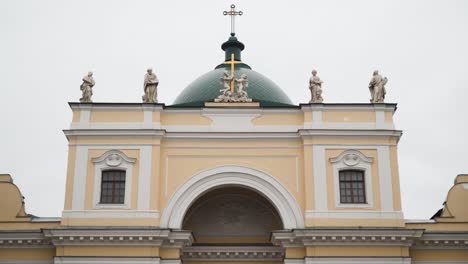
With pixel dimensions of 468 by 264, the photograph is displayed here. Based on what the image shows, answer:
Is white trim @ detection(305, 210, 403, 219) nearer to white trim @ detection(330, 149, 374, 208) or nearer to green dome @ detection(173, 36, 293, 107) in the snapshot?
white trim @ detection(330, 149, 374, 208)

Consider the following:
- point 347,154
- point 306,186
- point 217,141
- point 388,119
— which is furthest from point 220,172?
point 388,119

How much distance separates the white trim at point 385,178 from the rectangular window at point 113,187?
31.6 ft

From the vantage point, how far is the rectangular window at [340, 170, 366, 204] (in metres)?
25.3

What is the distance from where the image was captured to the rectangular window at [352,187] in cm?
2528

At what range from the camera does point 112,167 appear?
25.4m

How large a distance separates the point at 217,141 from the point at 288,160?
9.20 ft

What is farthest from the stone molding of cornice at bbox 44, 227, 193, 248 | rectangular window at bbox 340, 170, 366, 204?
rectangular window at bbox 340, 170, 366, 204

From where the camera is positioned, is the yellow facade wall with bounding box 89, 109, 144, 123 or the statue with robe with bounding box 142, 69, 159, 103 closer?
the yellow facade wall with bounding box 89, 109, 144, 123

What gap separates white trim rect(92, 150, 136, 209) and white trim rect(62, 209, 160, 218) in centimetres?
Answer: 34

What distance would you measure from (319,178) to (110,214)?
25.6 ft

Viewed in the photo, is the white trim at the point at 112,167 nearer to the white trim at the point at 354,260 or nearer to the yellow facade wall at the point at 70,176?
the yellow facade wall at the point at 70,176

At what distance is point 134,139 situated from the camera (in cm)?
2573

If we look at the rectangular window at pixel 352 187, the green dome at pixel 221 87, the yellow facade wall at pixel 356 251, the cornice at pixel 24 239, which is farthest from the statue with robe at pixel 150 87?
the yellow facade wall at pixel 356 251

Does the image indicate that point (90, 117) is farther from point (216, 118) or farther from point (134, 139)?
point (216, 118)
